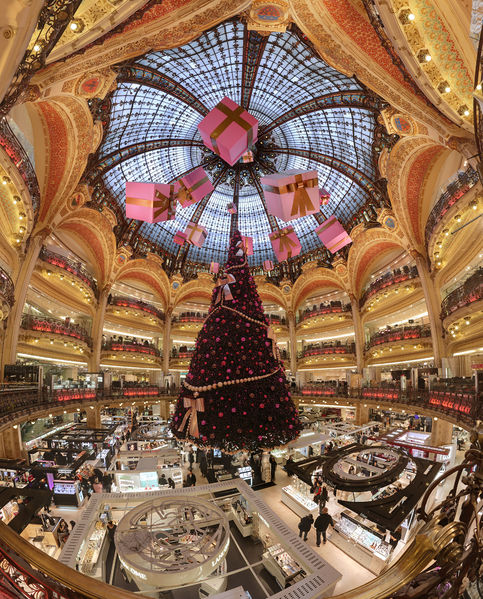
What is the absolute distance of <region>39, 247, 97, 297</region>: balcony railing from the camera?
72.6 feet

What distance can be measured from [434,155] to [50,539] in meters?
25.1

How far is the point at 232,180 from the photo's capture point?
2555 cm

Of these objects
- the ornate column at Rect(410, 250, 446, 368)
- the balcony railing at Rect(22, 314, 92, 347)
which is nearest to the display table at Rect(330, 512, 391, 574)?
the ornate column at Rect(410, 250, 446, 368)

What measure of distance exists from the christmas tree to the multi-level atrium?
461mm

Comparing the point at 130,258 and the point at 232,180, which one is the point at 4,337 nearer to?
the point at 130,258

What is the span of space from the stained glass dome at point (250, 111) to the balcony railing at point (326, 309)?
948 cm

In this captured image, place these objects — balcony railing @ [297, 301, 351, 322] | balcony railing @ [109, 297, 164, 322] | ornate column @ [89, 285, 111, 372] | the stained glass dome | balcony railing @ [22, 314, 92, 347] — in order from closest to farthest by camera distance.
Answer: the stained glass dome → balcony railing @ [22, 314, 92, 347] → ornate column @ [89, 285, 111, 372] → balcony railing @ [109, 297, 164, 322] → balcony railing @ [297, 301, 351, 322]

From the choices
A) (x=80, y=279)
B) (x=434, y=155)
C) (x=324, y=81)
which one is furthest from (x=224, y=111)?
(x=80, y=279)

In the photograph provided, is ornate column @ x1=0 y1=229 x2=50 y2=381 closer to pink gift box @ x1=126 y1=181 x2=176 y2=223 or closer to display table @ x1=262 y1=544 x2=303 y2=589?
pink gift box @ x1=126 y1=181 x2=176 y2=223

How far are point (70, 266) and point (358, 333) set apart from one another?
87.7 ft

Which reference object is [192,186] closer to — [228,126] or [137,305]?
[228,126]

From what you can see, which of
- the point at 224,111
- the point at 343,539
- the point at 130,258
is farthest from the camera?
the point at 130,258

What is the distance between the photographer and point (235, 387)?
951 centimetres

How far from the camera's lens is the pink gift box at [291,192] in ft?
32.6
